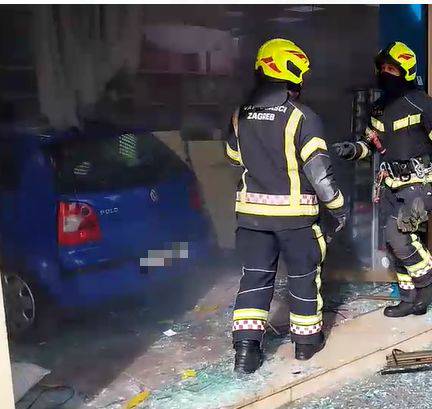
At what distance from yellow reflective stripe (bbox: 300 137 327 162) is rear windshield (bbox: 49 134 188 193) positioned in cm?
134

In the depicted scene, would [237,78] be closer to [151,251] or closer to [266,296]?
[151,251]

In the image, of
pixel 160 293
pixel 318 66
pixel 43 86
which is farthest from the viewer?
pixel 318 66

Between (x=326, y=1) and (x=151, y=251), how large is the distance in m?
2.47

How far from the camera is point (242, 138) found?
13.2ft

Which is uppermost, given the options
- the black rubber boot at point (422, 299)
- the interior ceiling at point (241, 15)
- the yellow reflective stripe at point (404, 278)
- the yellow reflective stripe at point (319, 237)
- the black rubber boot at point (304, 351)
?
the interior ceiling at point (241, 15)

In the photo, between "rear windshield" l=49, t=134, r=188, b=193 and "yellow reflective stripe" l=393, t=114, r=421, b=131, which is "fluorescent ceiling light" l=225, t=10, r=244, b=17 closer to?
"rear windshield" l=49, t=134, r=188, b=193

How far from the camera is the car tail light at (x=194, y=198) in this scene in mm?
5206

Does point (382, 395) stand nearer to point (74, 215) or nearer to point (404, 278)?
point (404, 278)

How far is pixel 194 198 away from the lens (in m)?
5.28

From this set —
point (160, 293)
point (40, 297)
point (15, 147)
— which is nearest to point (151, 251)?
point (160, 293)

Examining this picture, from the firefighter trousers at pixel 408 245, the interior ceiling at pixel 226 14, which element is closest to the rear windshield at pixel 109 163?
the interior ceiling at pixel 226 14

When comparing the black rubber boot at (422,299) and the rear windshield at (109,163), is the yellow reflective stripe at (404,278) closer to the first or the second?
the black rubber boot at (422,299)

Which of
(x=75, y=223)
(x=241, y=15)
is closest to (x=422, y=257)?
(x=75, y=223)

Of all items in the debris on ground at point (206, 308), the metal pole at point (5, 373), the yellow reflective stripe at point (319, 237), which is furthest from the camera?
the debris on ground at point (206, 308)
